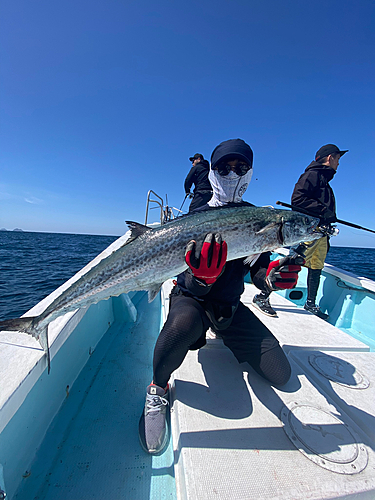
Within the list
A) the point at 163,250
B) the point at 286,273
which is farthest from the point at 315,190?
the point at 163,250

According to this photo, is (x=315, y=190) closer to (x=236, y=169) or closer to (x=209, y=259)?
(x=236, y=169)

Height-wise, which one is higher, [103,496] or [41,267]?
[103,496]

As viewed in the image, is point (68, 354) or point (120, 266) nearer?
point (120, 266)

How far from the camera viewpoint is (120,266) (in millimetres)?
1927

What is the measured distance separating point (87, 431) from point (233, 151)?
291cm

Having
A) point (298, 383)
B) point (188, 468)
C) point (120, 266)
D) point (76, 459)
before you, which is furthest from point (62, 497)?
point (298, 383)

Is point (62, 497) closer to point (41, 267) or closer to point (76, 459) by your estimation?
point (76, 459)

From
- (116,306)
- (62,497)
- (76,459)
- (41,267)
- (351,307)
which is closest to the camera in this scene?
(62,497)

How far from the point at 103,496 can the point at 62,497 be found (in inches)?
10.7

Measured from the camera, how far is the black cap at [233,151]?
2111 mm

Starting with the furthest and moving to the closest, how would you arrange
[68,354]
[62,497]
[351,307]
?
1. [351,307]
2. [68,354]
3. [62,497]

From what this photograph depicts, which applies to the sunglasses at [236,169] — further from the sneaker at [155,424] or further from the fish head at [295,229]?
the sneaker at [155,424]

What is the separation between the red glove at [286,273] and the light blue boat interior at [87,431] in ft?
5.58

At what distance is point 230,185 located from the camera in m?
2.22
